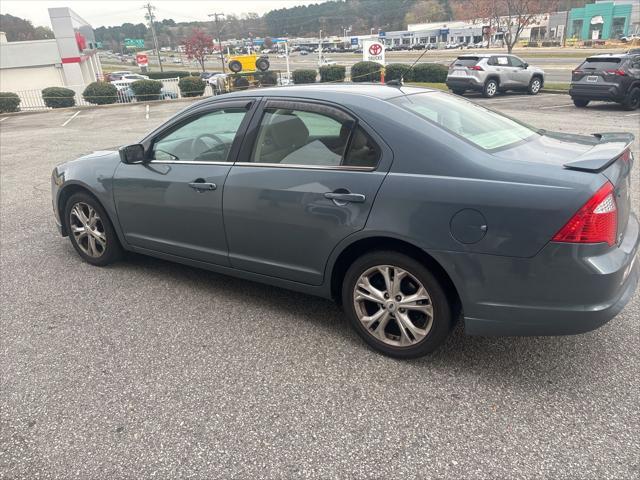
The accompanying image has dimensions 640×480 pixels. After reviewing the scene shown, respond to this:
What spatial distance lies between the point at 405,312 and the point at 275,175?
123cm

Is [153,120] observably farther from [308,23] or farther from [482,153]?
[308,23]

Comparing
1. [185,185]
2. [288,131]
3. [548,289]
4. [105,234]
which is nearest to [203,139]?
[185,185]

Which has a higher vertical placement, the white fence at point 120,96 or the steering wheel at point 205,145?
the steering wheel at point 205,145

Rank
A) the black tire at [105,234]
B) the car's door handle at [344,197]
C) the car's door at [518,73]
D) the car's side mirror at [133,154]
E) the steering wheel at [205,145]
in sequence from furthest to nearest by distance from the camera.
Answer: the car's door at [518,73]
the black tire at [105,234]
the car's side mirror at [133,154]
the steering wheel at [205,145]
the car's door handle at [344,197]

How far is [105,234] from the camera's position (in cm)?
448

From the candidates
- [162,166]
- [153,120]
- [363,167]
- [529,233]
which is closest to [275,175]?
[363,167]

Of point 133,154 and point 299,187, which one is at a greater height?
point 133,154

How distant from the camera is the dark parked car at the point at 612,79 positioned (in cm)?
1409

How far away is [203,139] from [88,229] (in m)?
1.55

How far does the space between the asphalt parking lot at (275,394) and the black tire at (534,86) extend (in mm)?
18322

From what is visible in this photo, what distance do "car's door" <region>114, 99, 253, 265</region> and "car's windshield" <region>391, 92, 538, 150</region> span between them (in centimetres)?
120

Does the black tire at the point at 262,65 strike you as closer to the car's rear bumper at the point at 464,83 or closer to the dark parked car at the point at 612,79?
the car's rear bumper at the point at 464,83

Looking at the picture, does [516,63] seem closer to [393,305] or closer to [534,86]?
[534,86]

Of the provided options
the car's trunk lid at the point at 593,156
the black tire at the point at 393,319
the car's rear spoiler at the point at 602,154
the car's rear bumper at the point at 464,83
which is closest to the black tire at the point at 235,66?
the car's rear bumper at the point at 464,83
